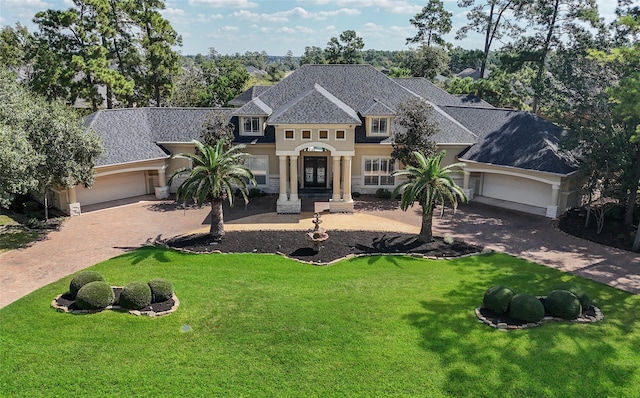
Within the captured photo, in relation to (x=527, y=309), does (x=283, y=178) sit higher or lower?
higher

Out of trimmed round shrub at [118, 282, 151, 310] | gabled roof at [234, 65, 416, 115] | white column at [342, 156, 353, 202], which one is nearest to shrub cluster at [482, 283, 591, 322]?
trimmed round shrub at [118, 282, 151, 310]

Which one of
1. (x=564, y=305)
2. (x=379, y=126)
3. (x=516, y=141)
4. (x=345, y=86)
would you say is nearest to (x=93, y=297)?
(x=564, y=305)

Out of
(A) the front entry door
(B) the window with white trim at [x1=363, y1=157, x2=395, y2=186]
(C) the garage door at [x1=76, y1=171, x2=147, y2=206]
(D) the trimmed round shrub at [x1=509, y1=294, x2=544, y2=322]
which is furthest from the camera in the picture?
(A) the front entry door

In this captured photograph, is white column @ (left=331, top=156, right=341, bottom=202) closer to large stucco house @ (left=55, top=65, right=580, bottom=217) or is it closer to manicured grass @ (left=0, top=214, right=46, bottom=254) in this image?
large stucco house @ (left=55, top=65, right=580, bottom=217)

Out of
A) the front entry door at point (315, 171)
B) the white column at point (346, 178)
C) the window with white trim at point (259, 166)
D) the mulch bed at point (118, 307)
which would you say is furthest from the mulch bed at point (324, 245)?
the front entry door at point (315, 171)

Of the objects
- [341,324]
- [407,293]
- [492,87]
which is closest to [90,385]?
A: [341,324]

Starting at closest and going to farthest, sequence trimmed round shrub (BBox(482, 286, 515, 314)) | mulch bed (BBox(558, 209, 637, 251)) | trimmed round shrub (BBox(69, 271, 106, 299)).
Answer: trimmed round shrub (BBox(482, 286, 515, 314))
trimmed round shrub (BBox(69, 271, 106, 299))
mulch bed (BBox(558, 209, 637, 251))

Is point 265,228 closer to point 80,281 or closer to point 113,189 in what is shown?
point 80,281
